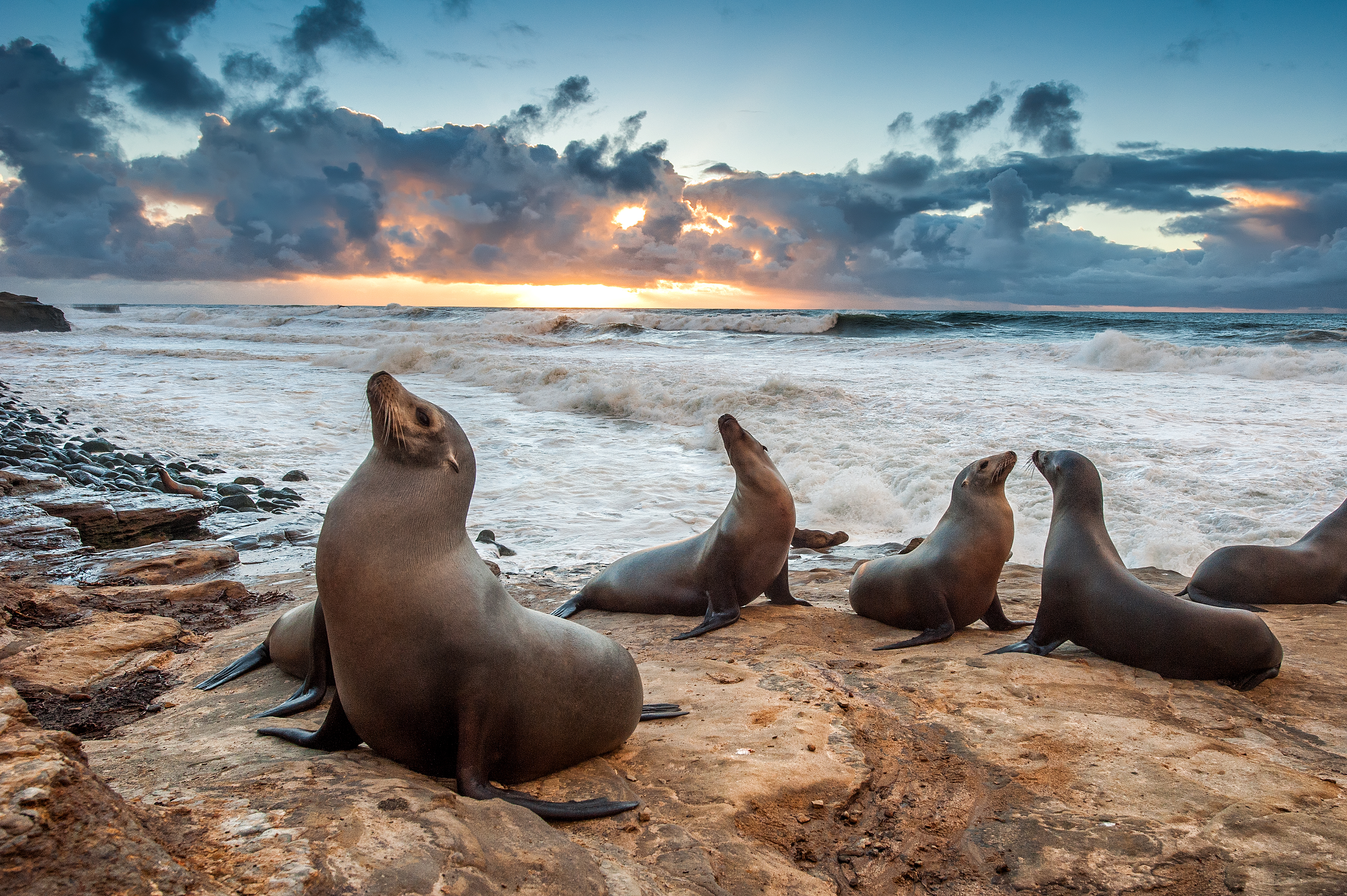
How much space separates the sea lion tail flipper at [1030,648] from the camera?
199 inches

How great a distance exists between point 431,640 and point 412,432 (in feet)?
2.41

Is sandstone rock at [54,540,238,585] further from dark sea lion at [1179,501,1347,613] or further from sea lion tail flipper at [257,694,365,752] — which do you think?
dark sea lion at [1179,501,1347,613]

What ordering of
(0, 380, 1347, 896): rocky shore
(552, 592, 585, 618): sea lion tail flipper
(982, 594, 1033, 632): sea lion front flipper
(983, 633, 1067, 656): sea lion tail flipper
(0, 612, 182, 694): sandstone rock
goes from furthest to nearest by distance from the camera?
(552, 592, 585, 618): sea lion tail flipper, (982, 594, 1033, 632): sea lion front flipper, (983, 633, 1067, 656): sea lion tail flipper, (0, 612, 182, 694): sandstone rock, (0, 380, 1347, 896): rocky shore

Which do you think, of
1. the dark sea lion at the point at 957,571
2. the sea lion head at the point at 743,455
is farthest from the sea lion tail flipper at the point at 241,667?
the dark sea lion at the point at 957,571

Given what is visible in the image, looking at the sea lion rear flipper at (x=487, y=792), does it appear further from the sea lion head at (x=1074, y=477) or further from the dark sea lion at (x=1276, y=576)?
the dark sea lion at (x=1276, y=576)

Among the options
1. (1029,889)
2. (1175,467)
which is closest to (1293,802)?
(1029,889)

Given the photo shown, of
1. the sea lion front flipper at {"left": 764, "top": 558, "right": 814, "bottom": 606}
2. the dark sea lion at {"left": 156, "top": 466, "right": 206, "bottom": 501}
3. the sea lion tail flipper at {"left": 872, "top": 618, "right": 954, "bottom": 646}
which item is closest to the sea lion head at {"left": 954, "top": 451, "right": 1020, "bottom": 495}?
the sea lion tail flipper at {"left": 872, "top": 618, "right": 954, "bottom": 646}

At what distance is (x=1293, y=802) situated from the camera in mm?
3004

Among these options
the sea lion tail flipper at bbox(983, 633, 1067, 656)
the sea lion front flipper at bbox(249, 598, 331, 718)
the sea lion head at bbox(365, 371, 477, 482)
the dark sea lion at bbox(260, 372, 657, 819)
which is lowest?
the sea lion tail flipper at bbox(983, 633, 1067, 656)

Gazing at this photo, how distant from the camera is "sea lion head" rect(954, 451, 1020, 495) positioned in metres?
6.04

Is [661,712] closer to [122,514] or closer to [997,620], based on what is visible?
[997,620]

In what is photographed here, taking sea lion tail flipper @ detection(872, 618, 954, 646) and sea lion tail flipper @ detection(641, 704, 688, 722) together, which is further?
sea lion tail flipper @ detection(872, 618, 954, 646)

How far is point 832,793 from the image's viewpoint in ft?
10.2

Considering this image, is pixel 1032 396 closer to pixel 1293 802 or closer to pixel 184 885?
pixel 1293 802
